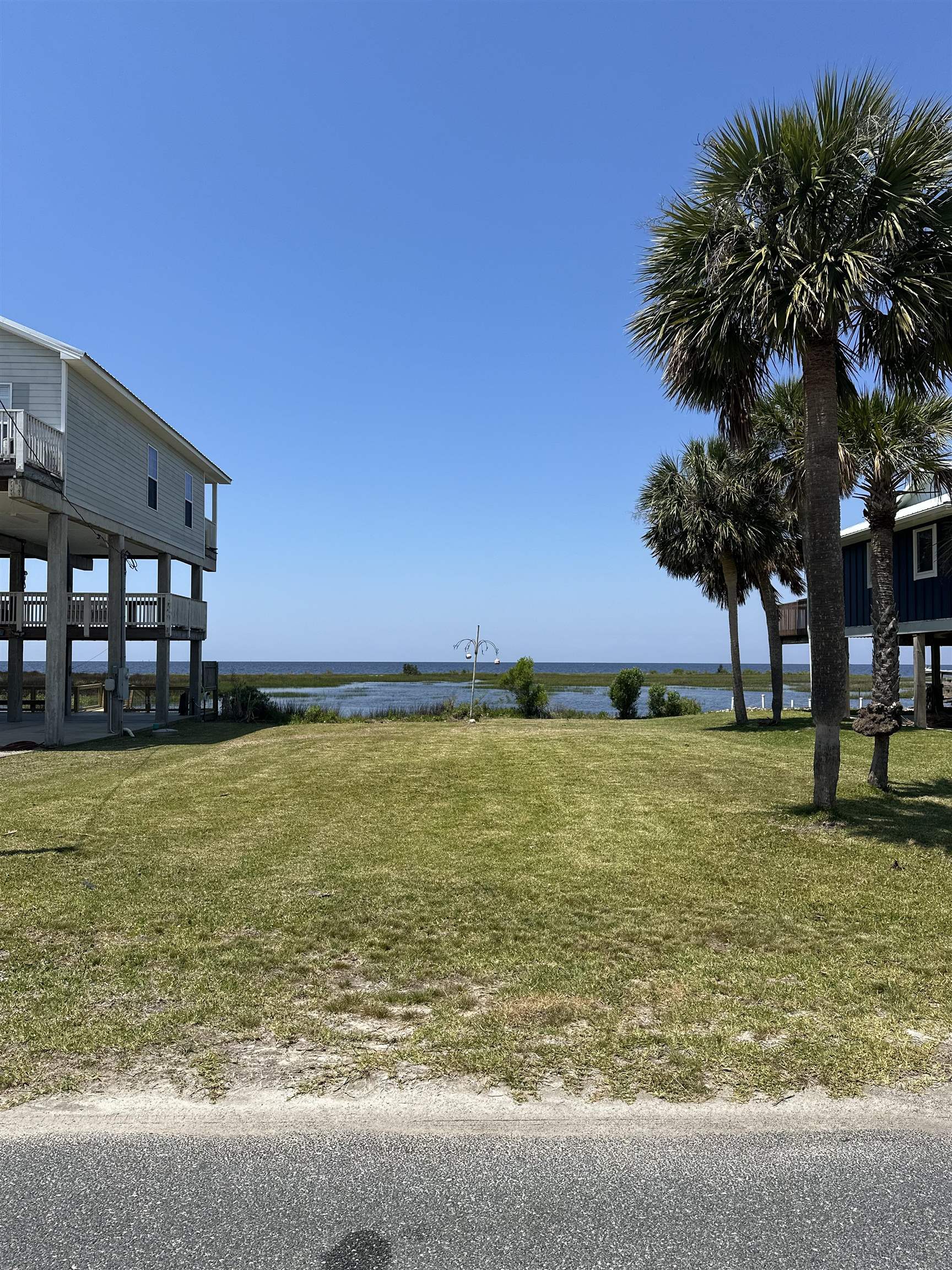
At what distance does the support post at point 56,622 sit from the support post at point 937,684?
21772mm

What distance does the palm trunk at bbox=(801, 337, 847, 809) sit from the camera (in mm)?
8930

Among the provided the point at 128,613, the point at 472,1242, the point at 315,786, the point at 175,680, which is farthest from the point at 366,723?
the point at 175,680

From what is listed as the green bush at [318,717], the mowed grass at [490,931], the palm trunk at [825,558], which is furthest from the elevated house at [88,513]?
the palm trunk at [825,558]

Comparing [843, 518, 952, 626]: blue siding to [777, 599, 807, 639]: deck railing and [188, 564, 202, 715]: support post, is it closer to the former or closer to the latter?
[777, 599, 807, 639]: deck railing

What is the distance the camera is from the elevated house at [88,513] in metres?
16.2

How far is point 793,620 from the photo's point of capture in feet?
93.5

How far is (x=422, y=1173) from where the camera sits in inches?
118

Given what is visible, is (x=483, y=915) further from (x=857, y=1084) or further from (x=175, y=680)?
(x=175, y=680)

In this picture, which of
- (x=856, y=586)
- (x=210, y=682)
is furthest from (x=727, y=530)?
(x=210, y=682)

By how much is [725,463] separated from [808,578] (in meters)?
15.0

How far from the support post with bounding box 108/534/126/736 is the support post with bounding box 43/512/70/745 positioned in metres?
2.21

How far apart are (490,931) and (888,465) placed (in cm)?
1275

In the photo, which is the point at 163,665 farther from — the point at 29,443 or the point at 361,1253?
the point at 361,1253

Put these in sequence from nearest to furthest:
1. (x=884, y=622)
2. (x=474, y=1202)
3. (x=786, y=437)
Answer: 1. (x=474, y=1202)
2. (x=884, y=622)
3. (x=786, y=437)
